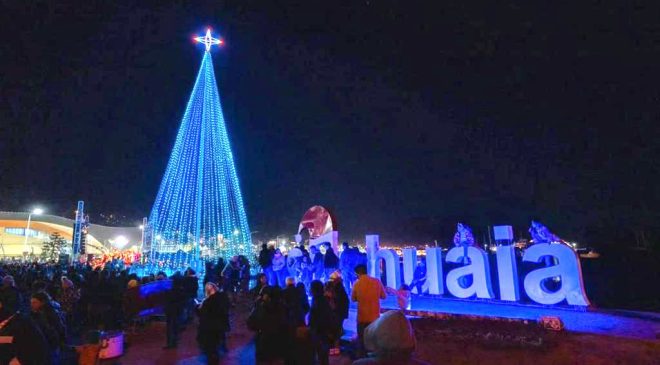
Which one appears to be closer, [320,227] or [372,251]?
[372,251]

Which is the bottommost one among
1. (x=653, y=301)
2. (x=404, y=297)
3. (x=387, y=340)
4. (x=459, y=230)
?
(x=653, y=301)

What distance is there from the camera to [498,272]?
12.9 metres

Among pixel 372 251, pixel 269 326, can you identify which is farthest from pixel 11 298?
pixel 372 251

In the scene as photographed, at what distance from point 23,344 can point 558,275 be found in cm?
1177

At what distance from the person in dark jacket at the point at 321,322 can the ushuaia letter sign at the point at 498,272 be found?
7477 mm

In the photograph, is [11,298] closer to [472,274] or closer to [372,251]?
A: [372,251]

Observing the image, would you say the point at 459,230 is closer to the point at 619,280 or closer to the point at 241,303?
the point at 241,303

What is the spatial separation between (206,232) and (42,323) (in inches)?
1249

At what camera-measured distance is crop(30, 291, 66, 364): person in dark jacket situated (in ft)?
20.0

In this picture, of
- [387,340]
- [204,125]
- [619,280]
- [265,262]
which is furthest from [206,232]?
[387,340]

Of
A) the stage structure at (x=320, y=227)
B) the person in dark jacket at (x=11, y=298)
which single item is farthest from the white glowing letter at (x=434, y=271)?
the person in dark jacket at (x=11, y=298)

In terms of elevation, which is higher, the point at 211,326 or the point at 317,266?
the point at 317,266

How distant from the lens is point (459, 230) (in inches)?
684

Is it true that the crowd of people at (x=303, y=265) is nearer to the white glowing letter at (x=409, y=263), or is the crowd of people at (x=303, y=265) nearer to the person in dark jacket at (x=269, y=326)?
the white glowing letter at (x=409, y=263)
